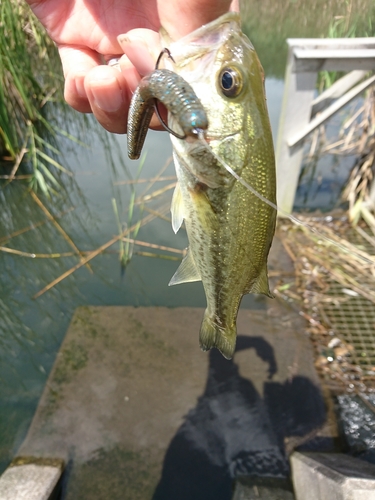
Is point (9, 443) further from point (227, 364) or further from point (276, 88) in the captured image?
point (276, 88)

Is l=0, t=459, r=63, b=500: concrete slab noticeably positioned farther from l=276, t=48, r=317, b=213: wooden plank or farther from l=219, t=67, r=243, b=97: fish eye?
l=276, t=48, r=317, b=213: wooden plank

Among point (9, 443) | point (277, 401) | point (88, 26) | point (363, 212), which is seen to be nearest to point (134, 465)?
point (9, 443)

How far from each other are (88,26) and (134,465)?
261 centimetres

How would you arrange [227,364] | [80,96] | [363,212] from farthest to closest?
[363,212] < [227,364] < [80,96]

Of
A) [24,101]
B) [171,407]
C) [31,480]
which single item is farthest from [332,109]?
[31,480]

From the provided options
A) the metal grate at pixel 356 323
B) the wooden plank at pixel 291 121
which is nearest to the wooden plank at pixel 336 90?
the wooden plank at pixel 291 121

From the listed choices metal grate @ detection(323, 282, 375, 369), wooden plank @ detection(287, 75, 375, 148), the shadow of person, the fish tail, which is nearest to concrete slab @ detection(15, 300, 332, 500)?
the shadow of person

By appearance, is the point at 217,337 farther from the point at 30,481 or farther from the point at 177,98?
the point at 30,481

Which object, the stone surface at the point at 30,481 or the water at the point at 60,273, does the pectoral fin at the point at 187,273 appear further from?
the water at the point at 60,273

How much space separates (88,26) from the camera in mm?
1642

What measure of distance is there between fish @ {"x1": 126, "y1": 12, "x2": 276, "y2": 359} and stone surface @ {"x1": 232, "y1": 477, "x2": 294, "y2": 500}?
1.66 metres

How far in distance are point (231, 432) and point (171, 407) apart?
1.55ft

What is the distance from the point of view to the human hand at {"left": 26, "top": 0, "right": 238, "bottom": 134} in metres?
1.18

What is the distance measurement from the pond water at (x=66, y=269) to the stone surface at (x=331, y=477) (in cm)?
152
